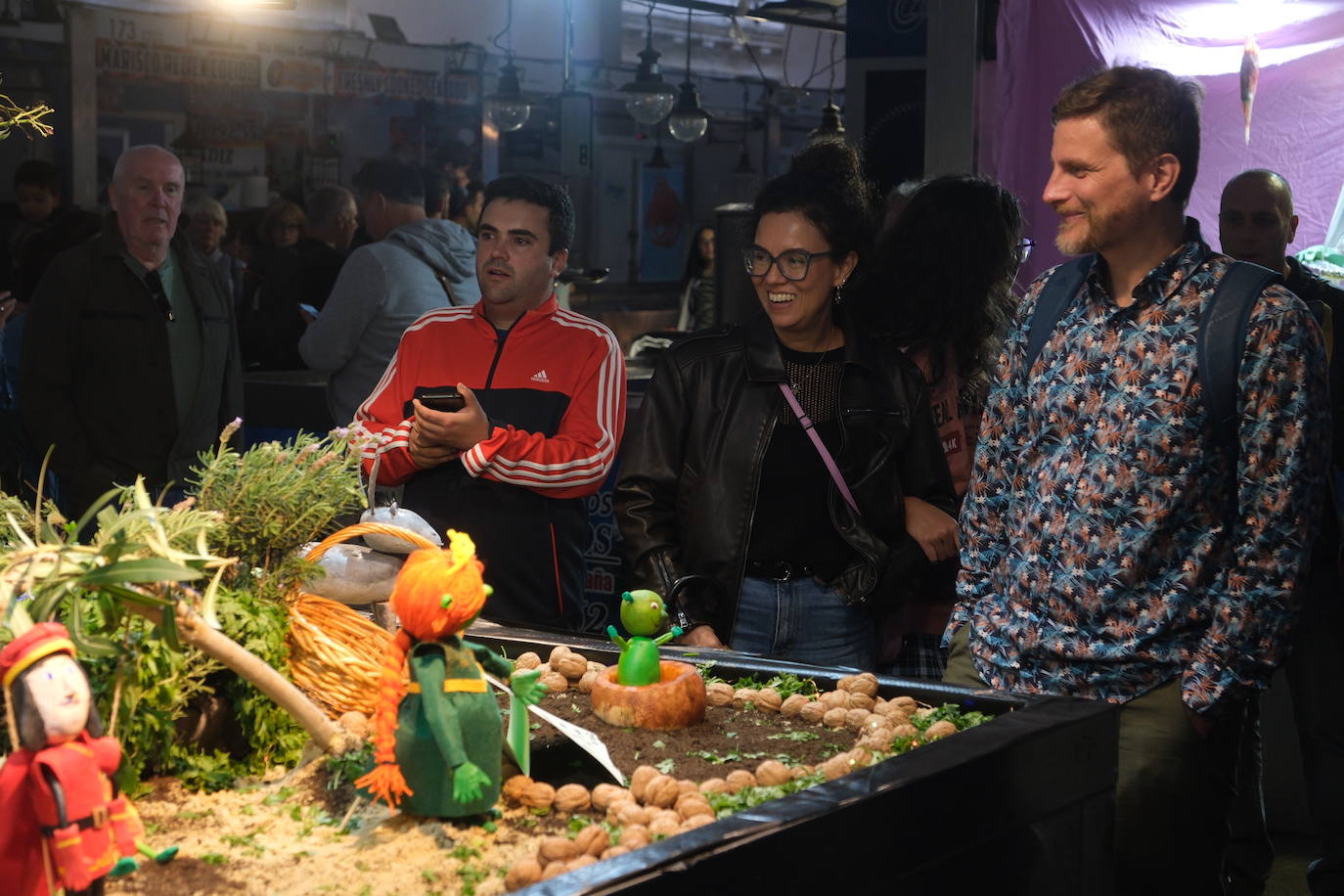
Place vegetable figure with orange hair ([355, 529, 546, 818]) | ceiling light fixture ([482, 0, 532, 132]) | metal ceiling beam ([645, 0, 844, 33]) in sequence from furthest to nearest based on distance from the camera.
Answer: ceiling light fixture ([482, 0, 532, 132]) < metal ceiling beam ([645, 0, 844, 33]) < vegetable figure with orange hair ([355, 529, 546, 818])

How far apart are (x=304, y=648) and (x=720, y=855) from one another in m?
0.66

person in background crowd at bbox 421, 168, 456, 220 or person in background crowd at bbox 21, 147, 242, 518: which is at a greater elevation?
person in background crowd at bbox 421, 168, 456, 220

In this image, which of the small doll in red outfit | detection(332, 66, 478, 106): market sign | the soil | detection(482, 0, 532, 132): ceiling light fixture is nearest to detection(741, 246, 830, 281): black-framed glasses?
the soil

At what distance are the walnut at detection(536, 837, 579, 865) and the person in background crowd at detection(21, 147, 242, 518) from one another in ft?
10.1

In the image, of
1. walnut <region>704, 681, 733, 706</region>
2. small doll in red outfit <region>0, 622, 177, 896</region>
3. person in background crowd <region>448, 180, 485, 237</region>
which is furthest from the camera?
person in background crowd <region>448, 180, 485, 237</region>

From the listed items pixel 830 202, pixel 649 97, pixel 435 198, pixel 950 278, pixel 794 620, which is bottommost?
pixel 794 620

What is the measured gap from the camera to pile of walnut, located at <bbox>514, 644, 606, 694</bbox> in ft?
6.42

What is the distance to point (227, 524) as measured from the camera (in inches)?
66.7

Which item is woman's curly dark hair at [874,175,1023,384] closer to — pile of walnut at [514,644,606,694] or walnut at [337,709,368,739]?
pile of walnut at [514,644,606,694]

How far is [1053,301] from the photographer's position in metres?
2.26

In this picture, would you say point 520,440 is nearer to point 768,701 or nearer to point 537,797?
point 768,701

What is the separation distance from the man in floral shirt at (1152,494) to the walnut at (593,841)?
39.1 inches

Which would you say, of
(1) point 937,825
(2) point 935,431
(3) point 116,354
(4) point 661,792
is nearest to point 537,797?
(4) point 661,792

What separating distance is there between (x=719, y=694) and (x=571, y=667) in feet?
0.71
